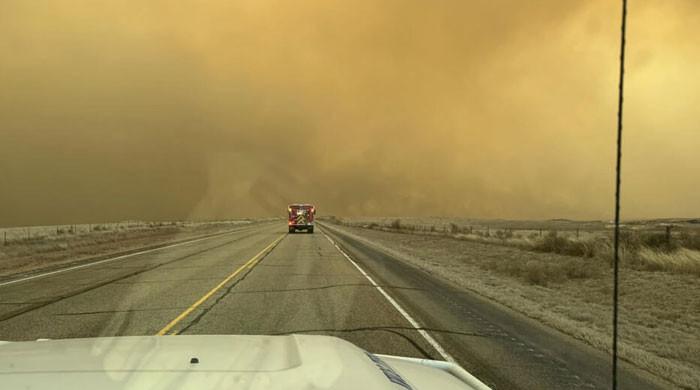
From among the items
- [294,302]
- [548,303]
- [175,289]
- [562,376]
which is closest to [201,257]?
[175,289]

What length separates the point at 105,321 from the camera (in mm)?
10945

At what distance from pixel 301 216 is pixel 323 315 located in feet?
169

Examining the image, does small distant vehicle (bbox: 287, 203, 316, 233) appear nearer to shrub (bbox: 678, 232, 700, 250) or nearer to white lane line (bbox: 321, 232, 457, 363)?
shrub (bbox: 678, 232, 700, 250)

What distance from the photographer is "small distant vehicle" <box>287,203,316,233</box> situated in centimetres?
6294

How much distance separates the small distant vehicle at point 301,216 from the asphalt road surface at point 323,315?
41909 millimetres

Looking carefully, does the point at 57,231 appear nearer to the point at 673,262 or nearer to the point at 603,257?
the point at 603,257

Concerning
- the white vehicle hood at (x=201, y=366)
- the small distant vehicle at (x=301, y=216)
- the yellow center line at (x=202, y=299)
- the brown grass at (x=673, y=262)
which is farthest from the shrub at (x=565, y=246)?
the small distant vehicle at (x=301, y=216)

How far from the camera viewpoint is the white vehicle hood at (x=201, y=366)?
2.32 m

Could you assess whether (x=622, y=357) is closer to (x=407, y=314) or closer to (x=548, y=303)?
(x=407, y=314)

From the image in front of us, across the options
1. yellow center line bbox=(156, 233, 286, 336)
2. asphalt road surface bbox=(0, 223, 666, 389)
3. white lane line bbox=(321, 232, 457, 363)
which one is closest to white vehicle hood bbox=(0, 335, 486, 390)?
asphalt road surface bbox=(0, 223, 666, 389)

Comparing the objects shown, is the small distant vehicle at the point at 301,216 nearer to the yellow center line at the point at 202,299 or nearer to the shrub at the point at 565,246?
the shrub at the point at 565,246

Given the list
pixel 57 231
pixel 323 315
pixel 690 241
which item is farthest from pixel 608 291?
pixel 57 231

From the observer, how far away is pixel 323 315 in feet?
38.1

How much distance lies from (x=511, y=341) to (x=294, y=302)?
5569 millimetres
